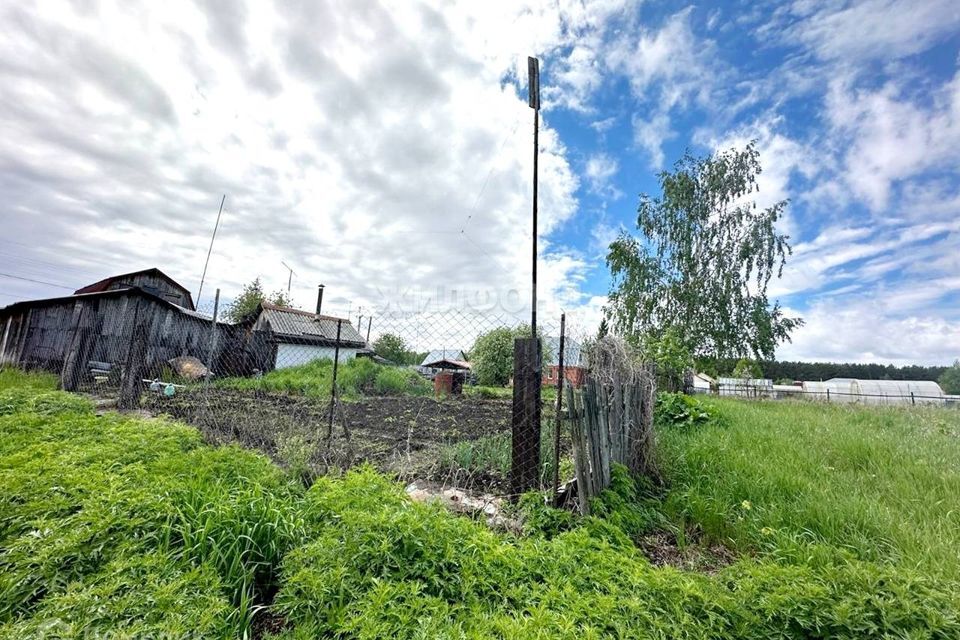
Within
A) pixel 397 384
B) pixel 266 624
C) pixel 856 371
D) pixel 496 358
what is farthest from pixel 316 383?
pixel 856 371

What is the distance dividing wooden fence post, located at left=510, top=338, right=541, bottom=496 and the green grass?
7825mm

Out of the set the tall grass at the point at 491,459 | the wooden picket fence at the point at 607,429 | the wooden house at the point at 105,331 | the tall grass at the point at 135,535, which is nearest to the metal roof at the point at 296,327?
the wooden house at the point at 105,331

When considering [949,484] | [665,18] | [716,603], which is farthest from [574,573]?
[665,18]

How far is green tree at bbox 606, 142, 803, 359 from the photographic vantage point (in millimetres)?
12695

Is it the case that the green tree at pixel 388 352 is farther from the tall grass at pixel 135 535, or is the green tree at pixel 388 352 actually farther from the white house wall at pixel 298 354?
the tall grass at pixel 135 535

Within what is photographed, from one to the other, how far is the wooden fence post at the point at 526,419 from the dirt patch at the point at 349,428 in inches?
28.7

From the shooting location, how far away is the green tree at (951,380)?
4044cm

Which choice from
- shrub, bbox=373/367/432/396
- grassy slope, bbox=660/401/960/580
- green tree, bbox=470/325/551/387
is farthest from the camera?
green tree, bbox=470/325/551/387

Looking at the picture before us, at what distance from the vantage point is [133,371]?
5543 mm

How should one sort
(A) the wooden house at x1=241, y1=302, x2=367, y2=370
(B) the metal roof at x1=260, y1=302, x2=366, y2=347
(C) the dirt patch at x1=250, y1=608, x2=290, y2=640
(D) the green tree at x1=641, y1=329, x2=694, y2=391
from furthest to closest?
(B) the metal roof at x1=260, y1=302, x2=366, y2=347, (A) the wooden house at x1=241, y1=302, x2=367, y2=370, (D) the green tree at x1=641, y1=329, x2=694, y2=391, (C) the dirt patch at x1=250, y1=608, x2=290, y2=640

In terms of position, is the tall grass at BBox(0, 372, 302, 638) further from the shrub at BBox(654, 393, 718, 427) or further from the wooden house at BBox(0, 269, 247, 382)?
the wooden house at BBox(0, 269, 247, 382)

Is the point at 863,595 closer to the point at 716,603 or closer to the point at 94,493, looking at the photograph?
the point at 716,603

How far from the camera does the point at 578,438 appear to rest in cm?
285

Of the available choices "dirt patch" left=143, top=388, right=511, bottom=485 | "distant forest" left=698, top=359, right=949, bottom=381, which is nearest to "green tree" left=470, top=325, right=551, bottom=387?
"dirt patch" left=143, top=388, right=511, bottom=485
